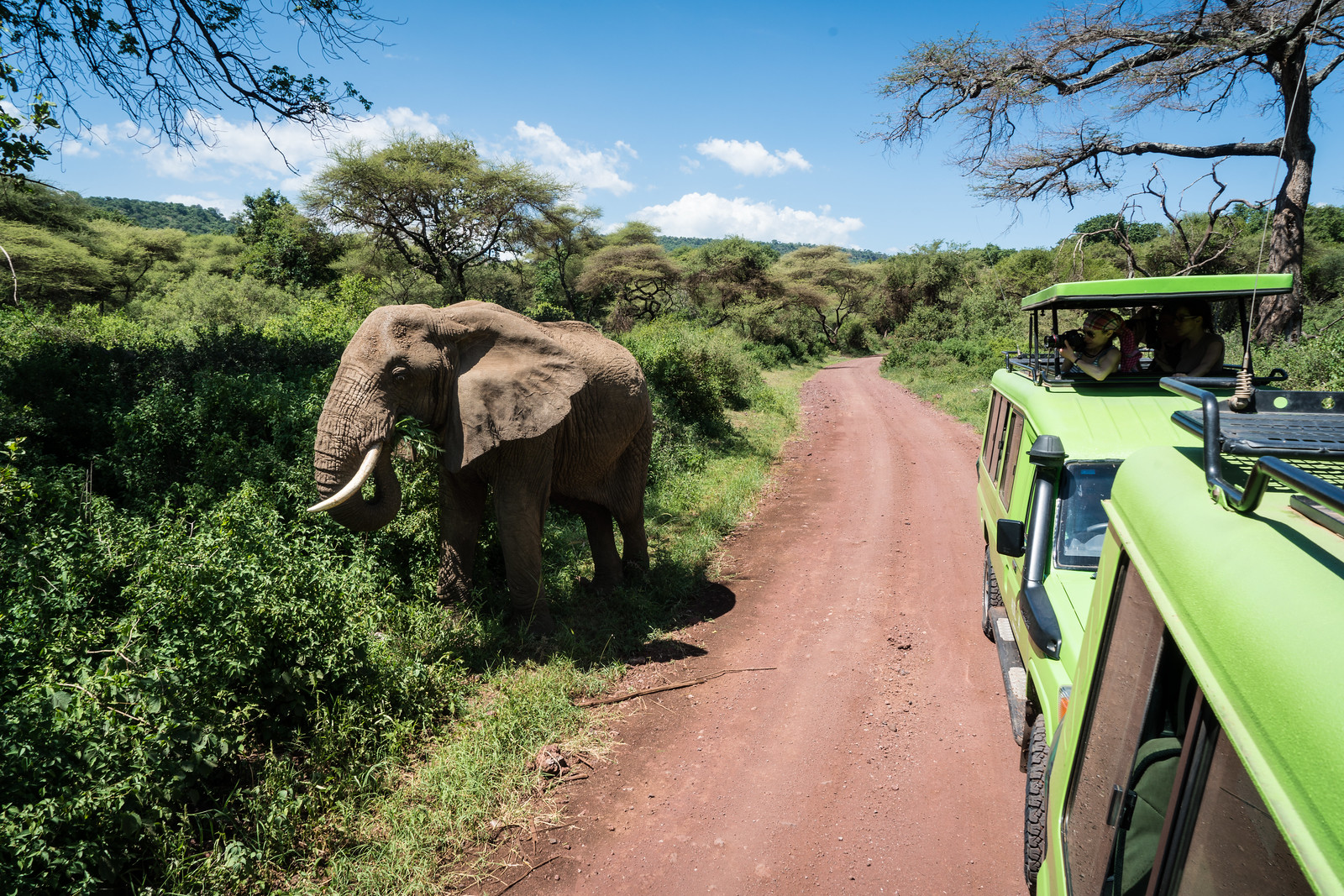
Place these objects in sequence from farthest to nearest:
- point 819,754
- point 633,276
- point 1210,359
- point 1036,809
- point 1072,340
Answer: point 633,276, point 1072,340, point 1210,359, point 819,754, point 1036,809

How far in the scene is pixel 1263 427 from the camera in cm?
167

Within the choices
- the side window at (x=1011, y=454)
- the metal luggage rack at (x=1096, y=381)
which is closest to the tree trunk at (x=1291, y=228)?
the metal luggage rack at (x=1096, y=381)

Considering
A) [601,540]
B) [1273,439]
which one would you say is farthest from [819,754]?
[1273,439]

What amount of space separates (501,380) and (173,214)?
107m

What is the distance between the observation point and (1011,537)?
3711 mm

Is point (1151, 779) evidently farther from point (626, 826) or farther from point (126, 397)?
point (126, 397)

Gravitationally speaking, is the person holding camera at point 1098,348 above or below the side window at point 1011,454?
above

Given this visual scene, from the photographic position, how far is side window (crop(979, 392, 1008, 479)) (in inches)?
226

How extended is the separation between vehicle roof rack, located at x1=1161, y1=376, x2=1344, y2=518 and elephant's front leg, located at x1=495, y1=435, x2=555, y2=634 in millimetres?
4151

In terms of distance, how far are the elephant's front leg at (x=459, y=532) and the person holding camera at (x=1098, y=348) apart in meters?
4.56

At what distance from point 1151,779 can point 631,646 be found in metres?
4.22

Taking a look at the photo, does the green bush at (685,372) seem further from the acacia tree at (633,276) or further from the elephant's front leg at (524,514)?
the acacia tree at (633,276)

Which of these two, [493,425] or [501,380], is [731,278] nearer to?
[501,380]

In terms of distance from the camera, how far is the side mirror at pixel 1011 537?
3682mm
